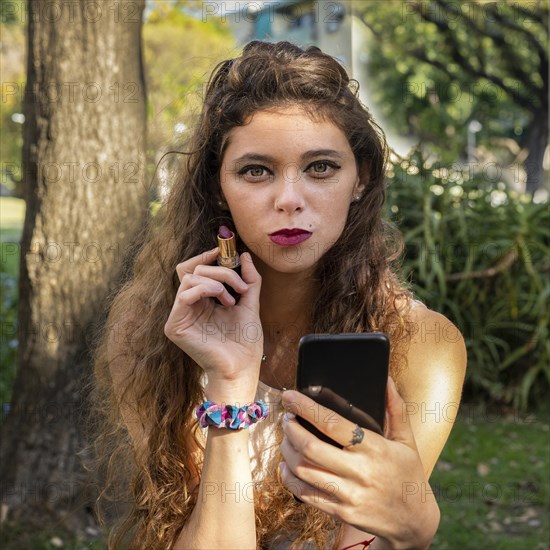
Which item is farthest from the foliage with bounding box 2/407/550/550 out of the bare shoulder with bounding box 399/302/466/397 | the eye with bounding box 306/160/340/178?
the eye with bounding box 306/160/340/178

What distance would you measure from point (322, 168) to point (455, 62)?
63.6 ft

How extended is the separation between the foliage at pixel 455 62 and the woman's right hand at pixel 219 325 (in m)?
15.4

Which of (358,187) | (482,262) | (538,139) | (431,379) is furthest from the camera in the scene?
(538,139)

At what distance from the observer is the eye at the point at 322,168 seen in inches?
80.0

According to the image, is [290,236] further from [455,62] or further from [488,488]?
[455,62]

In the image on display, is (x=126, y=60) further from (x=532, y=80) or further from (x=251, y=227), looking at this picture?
(x=532, y=80)

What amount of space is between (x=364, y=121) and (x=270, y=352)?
70cm

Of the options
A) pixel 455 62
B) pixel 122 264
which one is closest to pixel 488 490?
pixel 122 264

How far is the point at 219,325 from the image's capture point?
1.97 m

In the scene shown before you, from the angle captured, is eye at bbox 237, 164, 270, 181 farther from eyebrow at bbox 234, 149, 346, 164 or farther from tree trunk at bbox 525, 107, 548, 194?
tree trunk at bbox 525, 107, 548, 194

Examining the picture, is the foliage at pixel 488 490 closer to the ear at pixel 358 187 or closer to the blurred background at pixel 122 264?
the blurred background at pixel 122 264

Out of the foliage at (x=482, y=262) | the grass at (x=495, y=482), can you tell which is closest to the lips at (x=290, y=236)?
the grass at (x=495, y=482)

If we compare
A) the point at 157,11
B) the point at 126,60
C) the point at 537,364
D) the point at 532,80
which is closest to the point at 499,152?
Result: the point at 532,80

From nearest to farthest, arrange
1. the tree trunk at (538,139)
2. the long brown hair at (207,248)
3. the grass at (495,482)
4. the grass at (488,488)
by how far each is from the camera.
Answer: the long brown hair at (207,248), the grass at (488,488), the grass at (495,482), the tree trunk at (538,139)
